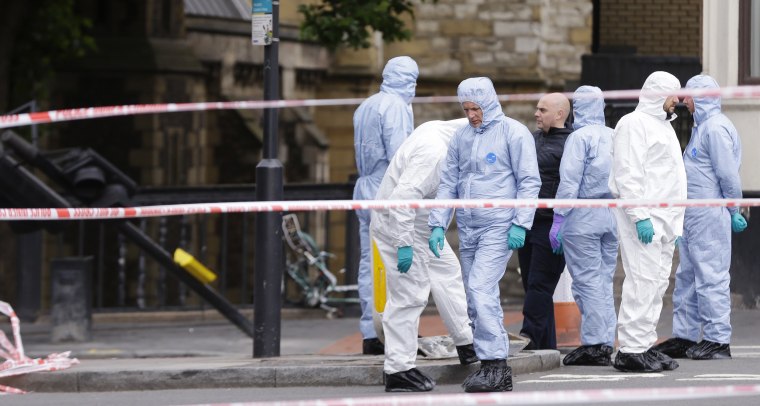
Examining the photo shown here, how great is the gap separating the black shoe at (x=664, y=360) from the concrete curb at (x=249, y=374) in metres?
0.65

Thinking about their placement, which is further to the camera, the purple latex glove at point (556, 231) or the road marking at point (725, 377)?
the purple latex glove at point (556, 231)

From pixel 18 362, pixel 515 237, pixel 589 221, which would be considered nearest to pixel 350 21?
pixel 589 221

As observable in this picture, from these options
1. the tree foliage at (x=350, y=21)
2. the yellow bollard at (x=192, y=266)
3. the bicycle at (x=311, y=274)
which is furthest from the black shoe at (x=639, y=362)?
the tree foliage at (x=350, y=21)

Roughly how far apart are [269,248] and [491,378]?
7.33 feet

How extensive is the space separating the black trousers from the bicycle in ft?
13.8

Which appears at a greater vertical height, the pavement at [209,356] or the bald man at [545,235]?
the bald man at [545,235]

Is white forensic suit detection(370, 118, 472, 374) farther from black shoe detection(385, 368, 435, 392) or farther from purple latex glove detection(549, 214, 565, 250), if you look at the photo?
purple latex glove detection(549, 214, 565, 250)

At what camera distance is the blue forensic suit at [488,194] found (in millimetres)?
10977

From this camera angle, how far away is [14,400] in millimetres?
11453

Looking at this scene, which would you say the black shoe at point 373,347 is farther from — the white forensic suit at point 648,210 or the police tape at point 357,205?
the police tape at point 357,205

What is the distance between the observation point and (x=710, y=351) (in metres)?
12.5

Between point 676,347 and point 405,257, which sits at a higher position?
point 405,257

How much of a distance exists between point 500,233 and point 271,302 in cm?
211

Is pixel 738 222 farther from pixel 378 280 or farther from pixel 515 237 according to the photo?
pixel 378 280
